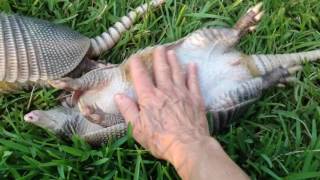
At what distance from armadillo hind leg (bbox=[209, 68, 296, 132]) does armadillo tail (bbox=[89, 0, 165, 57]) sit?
0.74 m

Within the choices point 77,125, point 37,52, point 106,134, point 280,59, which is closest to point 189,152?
point 106,134

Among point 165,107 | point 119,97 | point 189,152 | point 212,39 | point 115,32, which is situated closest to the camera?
point 189,152

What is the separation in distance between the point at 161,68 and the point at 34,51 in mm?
652

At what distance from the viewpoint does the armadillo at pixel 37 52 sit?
3.00m

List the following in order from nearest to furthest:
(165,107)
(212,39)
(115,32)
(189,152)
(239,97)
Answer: (189,152) < (165,107) < (239,97) < (212,39) < (115,32)

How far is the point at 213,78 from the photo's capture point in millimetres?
2891

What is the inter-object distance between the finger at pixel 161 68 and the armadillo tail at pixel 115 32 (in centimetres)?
51

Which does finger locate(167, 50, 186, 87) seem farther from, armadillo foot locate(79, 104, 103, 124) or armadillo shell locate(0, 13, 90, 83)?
armadillo shell locate(0, 13, 90, 83)

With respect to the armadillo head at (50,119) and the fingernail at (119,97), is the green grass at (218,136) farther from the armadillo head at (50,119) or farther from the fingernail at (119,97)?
the fingernail at (119,97)

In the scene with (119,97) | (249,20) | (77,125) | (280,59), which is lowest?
(77,125)

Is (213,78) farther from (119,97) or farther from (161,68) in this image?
(119,97)

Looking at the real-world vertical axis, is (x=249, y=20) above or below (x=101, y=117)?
above

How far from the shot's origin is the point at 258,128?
10.1ft

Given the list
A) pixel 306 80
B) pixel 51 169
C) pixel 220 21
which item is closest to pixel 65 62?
pixel 51 169
